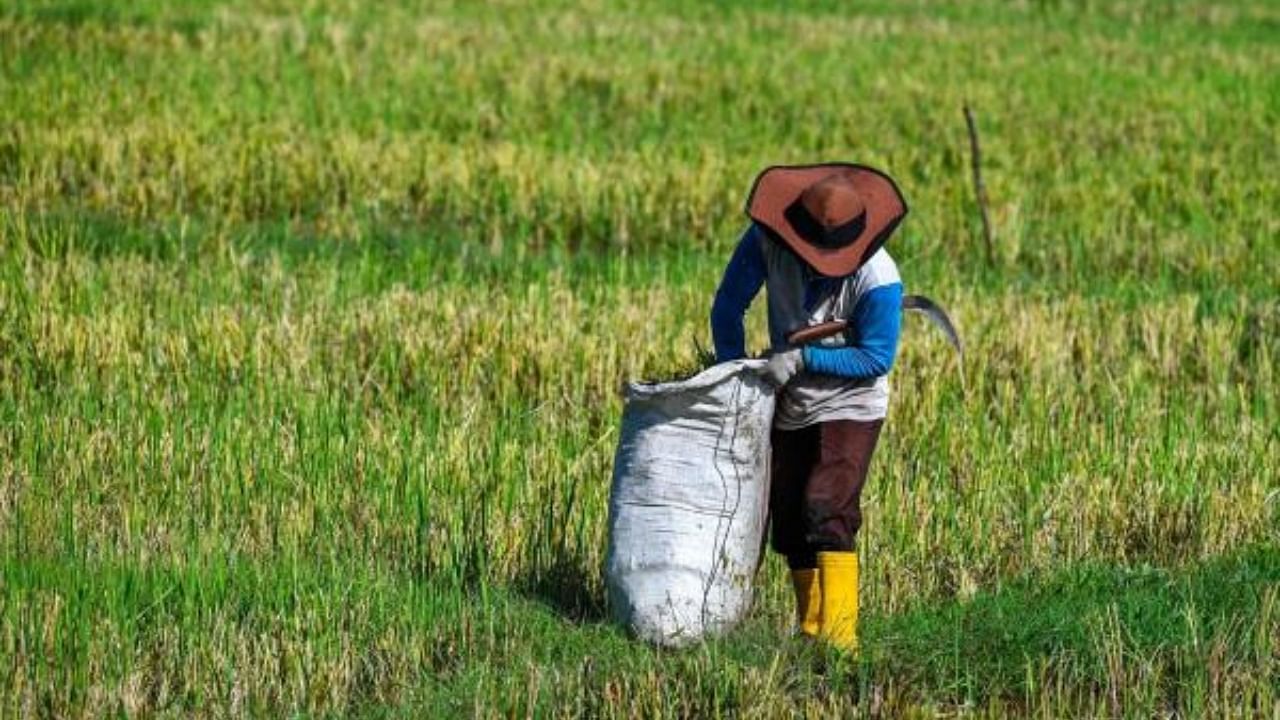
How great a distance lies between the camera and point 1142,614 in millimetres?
5914

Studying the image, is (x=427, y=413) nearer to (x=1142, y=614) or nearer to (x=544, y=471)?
(x=544, y=471)

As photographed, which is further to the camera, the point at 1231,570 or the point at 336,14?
the point at 336,14

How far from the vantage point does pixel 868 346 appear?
5742mm

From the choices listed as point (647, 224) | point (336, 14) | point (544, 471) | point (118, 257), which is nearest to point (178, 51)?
point (336, 14)

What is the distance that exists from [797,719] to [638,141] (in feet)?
35.0

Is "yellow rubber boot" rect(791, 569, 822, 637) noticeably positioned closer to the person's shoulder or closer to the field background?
the field background

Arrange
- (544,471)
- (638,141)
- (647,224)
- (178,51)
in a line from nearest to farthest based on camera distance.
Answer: (544,471) < (647,224) < (638,141) < (178,51)

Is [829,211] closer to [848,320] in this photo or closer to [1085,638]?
[848,320]

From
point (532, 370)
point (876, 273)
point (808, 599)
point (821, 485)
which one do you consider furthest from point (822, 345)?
point (532, 370)

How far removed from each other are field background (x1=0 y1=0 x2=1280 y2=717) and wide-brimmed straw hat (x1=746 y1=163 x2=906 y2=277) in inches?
37.9

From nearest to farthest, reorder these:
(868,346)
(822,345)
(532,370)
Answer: (868,346) → (822,345) → (532,370)

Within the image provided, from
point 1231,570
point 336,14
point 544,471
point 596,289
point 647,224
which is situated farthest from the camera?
point 336,14

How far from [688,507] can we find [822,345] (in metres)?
0.54

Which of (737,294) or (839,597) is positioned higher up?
(737,294)
